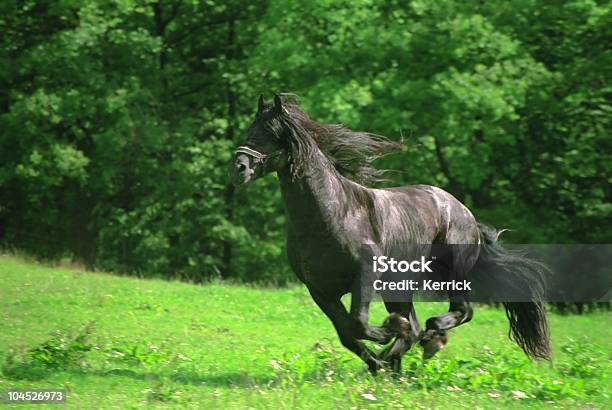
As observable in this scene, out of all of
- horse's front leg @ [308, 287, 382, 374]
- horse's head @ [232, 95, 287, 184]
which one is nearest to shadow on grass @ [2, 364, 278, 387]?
horse's front leg @ [308, 287, 382, 374]

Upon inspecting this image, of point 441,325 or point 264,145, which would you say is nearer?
point 264,145

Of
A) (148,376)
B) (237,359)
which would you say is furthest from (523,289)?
(148,376)

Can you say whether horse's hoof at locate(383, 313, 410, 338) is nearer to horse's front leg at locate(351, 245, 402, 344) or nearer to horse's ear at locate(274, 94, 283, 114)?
horse's front leg at locate(351, 245, 402, 344)

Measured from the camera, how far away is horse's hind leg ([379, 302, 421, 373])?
7.64 m

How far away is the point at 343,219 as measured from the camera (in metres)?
7.73

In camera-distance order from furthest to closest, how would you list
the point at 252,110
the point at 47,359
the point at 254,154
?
the point at 252,110
the point at 47,359
the point at 254,154

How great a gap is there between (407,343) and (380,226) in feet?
3.73

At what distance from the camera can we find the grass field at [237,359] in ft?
23.4

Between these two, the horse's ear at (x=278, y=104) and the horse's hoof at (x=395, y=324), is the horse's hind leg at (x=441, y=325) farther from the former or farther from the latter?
the horse's ear at (x=278, y=104)

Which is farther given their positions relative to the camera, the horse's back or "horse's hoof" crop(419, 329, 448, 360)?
the horse's back

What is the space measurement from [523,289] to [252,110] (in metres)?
19.1

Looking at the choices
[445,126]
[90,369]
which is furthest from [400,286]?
[445,126]

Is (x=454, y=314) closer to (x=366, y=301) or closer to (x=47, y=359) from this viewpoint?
(x=366, y=301)

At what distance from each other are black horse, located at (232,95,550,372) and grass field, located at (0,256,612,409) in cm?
42
